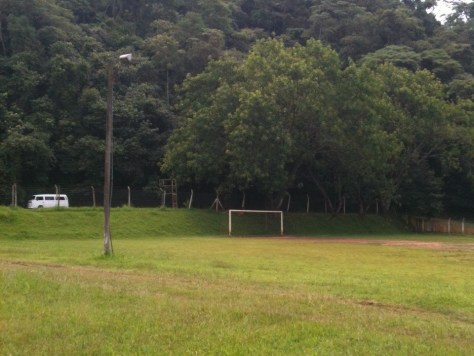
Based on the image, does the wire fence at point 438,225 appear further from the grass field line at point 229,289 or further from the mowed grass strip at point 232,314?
the grass field line at point 229,289

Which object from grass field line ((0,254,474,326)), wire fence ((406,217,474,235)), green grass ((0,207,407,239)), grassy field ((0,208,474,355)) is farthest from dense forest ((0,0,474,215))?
grass field line ((0,254,474,326))

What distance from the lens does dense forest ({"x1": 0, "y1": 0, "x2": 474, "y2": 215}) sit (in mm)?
44594

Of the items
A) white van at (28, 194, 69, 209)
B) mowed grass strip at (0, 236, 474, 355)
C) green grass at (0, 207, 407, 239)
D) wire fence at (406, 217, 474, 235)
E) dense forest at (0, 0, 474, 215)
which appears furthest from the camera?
wire fence at (406, 217, 474, 235)

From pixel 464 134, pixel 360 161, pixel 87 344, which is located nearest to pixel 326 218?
pixel 360 161

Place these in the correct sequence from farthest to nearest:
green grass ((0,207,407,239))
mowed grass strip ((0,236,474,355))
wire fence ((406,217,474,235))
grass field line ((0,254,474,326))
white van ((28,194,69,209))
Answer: wire fence ((406,217,474,235)) < white van ((28,194,69,209)) < green grass ((0,207,407,239)) < grass field line ((0,254,474,326)) < mowed grass strip ((0,236,474,355))

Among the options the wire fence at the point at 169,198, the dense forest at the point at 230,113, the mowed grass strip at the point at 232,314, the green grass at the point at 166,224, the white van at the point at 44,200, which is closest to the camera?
the mowed grass strip at the point at 232,314

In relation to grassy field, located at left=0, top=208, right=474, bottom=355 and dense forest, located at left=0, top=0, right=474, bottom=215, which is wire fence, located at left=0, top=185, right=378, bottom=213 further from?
grassy field, located at left=0, top=208, right=474, bottom=355

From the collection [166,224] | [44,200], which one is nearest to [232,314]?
[166,224]

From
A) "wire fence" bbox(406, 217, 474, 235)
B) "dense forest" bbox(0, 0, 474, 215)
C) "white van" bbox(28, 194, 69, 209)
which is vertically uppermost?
"dense forest" bbox(0, 0, 474, 215)

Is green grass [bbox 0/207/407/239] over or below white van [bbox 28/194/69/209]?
below

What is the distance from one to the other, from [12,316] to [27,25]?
52476mm

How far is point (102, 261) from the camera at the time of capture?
18500 mm

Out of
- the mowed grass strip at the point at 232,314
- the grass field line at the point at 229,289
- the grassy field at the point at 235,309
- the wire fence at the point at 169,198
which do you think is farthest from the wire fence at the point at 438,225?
the grass field line at the point at 229,289

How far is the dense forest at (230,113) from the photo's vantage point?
44594 millimetres
